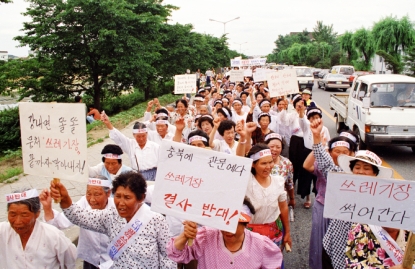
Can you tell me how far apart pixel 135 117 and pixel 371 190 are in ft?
49.7

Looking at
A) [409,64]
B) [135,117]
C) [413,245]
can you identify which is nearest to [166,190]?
[413,245]

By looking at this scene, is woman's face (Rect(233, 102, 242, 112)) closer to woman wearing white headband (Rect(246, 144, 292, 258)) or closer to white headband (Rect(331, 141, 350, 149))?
white headband (Rect(331, 141, 350, 149))

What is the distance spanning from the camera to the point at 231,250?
269 centimetres

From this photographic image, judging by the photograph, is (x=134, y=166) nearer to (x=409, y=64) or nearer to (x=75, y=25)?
(x=75, y=25)

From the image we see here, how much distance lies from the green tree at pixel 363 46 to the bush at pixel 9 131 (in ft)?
121

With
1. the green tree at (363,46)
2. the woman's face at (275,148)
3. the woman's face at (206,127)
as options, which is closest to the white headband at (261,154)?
the woman's face at (275,148)

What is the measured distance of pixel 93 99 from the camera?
770 inches

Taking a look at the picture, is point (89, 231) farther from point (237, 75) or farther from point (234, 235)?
point (237, 75)

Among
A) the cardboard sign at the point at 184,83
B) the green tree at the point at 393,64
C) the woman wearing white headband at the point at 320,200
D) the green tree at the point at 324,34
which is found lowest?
the woman wearing white headband at the point at 320,200

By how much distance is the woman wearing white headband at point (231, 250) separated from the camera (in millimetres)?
2650

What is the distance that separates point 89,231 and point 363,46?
45590 millimetres

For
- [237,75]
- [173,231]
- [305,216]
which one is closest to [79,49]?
[237,75]

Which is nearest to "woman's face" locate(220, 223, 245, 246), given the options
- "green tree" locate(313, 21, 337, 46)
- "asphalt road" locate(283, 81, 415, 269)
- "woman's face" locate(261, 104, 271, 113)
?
"asphalt road" locate(283, 81, 415, 269)

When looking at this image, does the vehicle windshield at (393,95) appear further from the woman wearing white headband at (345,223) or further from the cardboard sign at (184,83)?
the woman wearing white headband at (345,223)
